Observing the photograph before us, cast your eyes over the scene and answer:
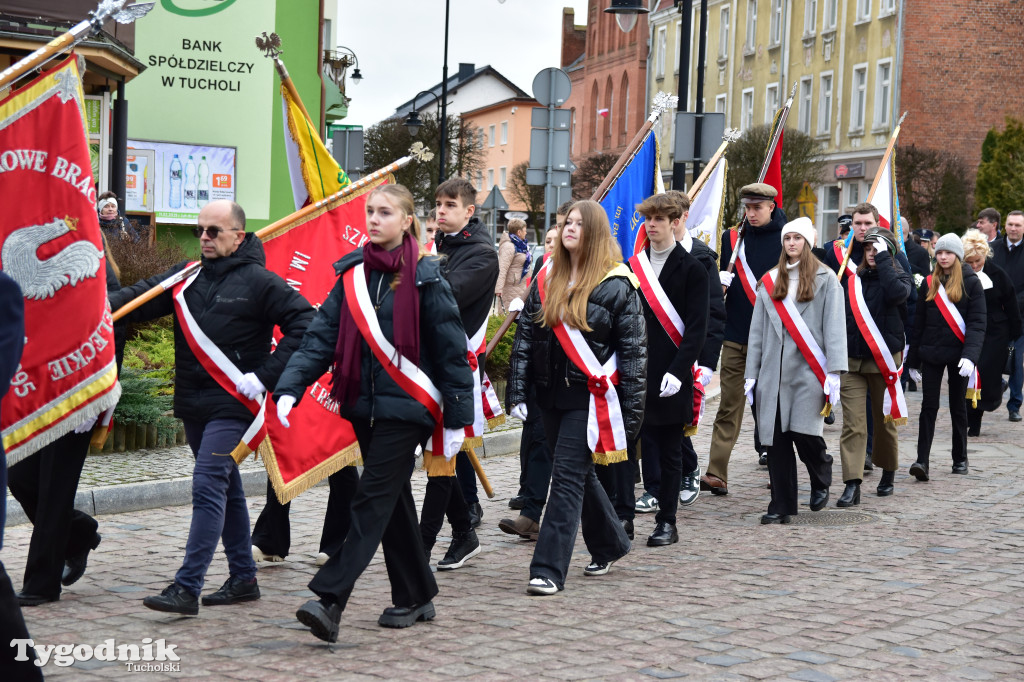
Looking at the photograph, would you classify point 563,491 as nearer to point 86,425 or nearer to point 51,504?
point 86,425

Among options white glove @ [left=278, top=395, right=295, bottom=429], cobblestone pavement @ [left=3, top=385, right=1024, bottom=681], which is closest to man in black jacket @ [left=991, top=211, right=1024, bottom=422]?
cobblestone pavement @ [left=3, top=385, right=1024, bottom=681]

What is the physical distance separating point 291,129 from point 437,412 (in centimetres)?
251

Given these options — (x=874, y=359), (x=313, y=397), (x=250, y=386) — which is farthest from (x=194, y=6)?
(x=250, y=386)

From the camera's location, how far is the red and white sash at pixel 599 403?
6961mm

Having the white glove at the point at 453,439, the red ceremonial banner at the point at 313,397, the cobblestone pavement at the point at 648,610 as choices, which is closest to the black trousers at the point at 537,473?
the cobblestone pavement at the point at 648,610

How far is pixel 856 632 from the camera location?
620cm

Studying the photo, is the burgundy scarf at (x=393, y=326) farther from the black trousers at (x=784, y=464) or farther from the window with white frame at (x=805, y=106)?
the window with white frame at (x=805, y=106)

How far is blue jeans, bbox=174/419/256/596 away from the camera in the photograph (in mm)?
6199

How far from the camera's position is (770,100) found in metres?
52.6

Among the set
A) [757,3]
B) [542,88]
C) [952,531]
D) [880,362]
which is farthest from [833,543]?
[757,3]

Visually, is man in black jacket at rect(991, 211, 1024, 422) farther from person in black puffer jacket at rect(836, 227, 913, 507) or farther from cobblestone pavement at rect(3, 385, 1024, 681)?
cobblestone pavement at rect(3, 385, 1024, 681)

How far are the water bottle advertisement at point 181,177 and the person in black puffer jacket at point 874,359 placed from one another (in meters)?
16.7

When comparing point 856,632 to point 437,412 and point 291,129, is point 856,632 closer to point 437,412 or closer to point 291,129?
point 437,412

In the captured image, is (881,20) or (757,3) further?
(757,3)
